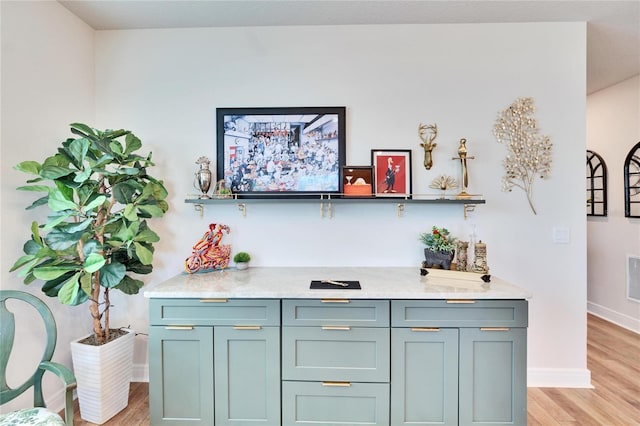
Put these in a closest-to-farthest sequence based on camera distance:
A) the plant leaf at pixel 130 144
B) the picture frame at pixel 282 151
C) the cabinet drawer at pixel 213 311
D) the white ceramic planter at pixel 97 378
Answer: the cabinet drawer at pixel 213 311 → the white ceramic planter at pixel 97 378 → the plant leaf at pixel 130 144 → the picture frame at pixel 282 151

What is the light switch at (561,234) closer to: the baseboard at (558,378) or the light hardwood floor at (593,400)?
the baseboard at (558,378)

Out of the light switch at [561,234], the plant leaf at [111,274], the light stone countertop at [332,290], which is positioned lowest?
the light stone countertop at [332,290]

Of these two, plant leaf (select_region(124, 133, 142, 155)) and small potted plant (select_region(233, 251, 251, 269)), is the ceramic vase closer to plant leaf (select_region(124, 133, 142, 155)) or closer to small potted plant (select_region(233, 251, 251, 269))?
small potted plant (select_region(233, 251, 251, 269))

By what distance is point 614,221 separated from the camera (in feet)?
11.8

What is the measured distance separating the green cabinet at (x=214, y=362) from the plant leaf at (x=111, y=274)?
0.92 ft

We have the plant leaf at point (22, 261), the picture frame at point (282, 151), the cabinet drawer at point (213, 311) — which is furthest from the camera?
the picture frame at point (282, 151)

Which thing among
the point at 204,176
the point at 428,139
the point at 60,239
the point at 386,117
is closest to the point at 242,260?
the point at 204,176

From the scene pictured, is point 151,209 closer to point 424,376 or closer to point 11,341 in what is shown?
point 11,341

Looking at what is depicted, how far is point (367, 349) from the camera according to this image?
5.88 feet

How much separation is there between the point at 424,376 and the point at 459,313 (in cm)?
41

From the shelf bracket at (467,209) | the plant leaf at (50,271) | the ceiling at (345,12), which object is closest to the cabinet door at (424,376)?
the shelf bracket at (467,209)

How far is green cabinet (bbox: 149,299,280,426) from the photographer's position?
180 centimetres

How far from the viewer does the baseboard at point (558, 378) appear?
7.82 ft

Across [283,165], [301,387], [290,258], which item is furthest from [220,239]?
[301,387]
